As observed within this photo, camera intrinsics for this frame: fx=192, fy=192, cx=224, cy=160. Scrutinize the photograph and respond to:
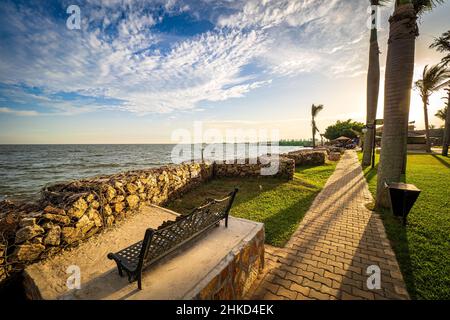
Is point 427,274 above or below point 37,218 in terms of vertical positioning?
below

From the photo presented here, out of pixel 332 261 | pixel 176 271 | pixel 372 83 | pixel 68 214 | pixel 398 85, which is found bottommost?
pixel 332 261

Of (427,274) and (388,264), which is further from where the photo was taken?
(388,264)

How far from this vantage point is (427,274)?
10.3ft

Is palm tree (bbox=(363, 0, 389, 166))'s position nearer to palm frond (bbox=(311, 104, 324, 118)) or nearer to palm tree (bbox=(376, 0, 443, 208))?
palm tree (bbox=(376, 0, 443, 208))

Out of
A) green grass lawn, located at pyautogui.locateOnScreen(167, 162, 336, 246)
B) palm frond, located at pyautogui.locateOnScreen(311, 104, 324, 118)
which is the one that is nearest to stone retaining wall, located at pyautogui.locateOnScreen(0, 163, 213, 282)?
green grass lawn, located at pyautogui.locateOnScreen(167, 162, 336, 246)

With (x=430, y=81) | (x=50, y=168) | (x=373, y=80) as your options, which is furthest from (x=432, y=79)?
(x=50, y=168)

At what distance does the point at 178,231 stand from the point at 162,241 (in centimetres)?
29

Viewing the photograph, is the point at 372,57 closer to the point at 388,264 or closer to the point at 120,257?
the point at 388,264

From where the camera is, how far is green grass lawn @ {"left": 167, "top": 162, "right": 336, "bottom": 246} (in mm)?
5128

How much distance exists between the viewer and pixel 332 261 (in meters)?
3.58

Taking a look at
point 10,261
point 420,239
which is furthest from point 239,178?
point 10,261

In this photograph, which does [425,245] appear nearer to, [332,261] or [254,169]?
[332,261]
